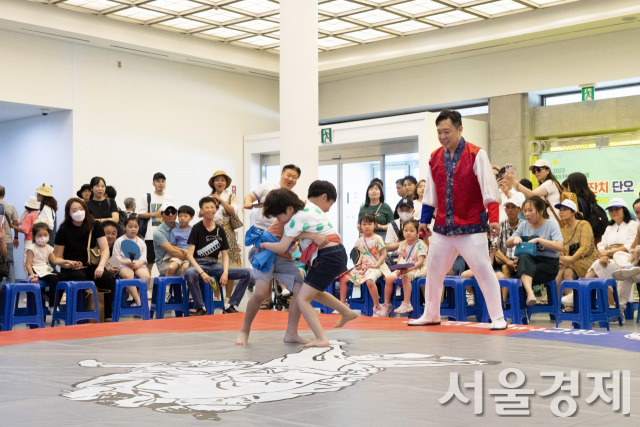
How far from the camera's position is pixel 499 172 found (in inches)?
Answer: 360

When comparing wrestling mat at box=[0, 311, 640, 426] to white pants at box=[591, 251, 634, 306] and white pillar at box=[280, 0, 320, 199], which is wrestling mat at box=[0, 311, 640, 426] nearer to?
white pants at box=[591, 251, 634, 306]

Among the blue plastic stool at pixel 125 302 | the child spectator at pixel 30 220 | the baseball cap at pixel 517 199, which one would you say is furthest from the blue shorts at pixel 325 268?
the child spectator at pixel 30 220

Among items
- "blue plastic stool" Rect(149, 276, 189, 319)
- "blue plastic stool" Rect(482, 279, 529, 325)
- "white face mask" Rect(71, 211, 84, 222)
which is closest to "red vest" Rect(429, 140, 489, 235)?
"blue plastic stool" Rect(482, 279, 529, 325)

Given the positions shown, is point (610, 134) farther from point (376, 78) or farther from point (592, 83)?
point (376, 78)

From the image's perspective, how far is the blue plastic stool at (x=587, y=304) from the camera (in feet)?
22.6

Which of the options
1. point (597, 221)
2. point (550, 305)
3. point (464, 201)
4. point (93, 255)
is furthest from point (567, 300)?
point (93, 255)

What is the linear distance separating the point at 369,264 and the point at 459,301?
1249 mm

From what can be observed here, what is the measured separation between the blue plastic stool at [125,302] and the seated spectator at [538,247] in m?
3.58

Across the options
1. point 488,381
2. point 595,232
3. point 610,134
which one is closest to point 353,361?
point 488,381

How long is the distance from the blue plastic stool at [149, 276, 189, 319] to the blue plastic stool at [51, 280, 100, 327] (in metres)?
0.67

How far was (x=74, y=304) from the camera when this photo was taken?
735 cm

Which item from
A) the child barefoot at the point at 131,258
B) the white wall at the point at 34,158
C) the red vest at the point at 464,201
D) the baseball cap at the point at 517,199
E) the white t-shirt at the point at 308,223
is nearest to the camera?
the white t-shirt at the point at 308,223

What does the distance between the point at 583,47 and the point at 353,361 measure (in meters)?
9.69

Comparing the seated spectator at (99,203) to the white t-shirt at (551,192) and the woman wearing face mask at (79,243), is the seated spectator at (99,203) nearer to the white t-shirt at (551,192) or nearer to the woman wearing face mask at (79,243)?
the woman wearing face mask at (79,243)
